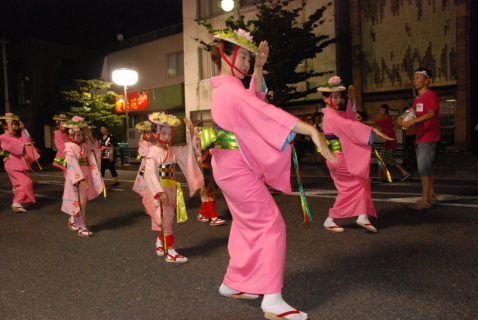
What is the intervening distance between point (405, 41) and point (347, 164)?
14069 mm

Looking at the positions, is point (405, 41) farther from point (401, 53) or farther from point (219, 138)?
point (219, 138)

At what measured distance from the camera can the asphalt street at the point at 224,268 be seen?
9.36ft

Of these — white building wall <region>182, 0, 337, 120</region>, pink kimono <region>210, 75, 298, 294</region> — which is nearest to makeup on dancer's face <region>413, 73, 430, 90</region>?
pink kimono <region>210, 75, 298, 294</region>

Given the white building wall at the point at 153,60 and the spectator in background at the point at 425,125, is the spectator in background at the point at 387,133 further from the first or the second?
the white building wall at the point at 153,60

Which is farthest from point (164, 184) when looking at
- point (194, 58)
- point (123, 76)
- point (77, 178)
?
point (194, 58)

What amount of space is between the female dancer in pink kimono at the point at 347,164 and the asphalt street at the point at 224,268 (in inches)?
10.2

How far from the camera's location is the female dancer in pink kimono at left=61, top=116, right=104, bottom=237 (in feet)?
18.5

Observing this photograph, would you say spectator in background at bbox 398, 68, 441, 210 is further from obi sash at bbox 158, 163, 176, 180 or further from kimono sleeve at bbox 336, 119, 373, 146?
obi sash at bbox 158, 163, 176, 180

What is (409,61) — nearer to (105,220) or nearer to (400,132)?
(400,132)

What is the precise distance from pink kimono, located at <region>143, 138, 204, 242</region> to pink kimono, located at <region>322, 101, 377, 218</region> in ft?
5.69

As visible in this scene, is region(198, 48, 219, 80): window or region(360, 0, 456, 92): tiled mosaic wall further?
region(198, 48, 219, 80): window

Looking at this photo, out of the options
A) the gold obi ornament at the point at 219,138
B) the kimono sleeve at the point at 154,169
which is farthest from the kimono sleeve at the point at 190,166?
the gold obi ornament at the point at 219,138

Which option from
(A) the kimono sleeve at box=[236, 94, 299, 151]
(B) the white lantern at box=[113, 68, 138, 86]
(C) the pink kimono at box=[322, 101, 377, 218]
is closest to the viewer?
(A) the kimono sleeve at box=[236, 94, 299, 151]

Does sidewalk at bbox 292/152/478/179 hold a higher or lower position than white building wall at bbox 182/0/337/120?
lower
